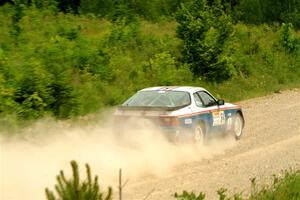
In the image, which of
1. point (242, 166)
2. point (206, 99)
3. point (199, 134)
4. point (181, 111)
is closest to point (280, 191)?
point (242, 166)

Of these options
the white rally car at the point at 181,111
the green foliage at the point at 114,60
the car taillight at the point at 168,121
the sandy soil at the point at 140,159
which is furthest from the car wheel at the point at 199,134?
the green foliage at the point at 114,60

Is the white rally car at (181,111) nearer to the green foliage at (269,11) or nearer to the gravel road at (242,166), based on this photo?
the gravel road at (242,166)

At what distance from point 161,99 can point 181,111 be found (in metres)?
0.63

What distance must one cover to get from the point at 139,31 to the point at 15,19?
5.86 meters

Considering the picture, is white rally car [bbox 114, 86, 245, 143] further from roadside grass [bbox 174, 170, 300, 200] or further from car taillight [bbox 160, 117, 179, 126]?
roadside grass [bbox 174, 170, 300, 200]

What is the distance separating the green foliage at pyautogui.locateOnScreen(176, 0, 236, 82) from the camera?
2536cm

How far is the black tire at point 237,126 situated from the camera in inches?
578

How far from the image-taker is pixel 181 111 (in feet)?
39.2

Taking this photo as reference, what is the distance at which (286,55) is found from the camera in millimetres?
33094

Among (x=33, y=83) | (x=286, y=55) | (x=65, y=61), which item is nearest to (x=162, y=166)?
(x=33, y=83)

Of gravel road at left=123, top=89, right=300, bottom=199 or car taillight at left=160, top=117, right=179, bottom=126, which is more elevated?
car taillight at left=160, top=117, right=179, bottom=126

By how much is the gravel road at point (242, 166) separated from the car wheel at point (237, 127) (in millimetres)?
176

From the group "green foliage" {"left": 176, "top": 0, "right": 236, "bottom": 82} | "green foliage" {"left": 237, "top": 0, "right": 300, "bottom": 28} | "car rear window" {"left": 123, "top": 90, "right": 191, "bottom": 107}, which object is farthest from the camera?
"green foliage" {"left": 237, "top": 0, "right": 300, "bottom": 28}

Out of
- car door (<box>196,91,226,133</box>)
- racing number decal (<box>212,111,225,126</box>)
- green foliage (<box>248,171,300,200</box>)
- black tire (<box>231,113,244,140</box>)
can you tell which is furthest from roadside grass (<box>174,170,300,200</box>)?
black tire (<box>231,113,244,140</box>)
